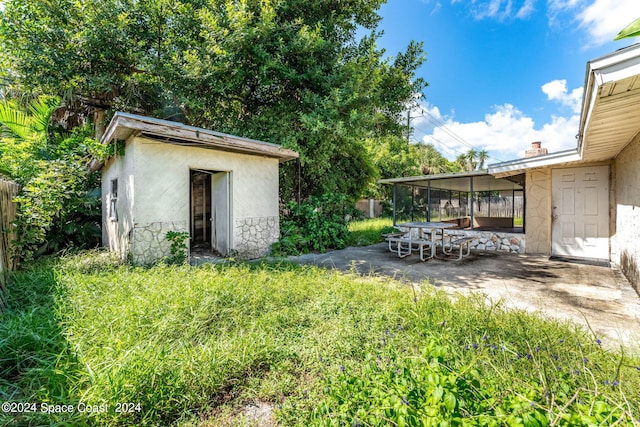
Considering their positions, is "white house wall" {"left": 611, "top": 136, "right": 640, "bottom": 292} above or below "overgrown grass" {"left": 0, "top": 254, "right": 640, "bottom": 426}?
above

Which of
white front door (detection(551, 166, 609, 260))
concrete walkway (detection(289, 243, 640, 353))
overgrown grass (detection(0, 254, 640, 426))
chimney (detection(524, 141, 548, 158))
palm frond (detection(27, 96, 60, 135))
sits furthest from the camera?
chimney (detection(524, 141, 548, 158))

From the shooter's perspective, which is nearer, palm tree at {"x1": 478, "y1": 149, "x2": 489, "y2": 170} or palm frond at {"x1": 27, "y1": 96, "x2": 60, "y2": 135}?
palm frond at {"x1": 27, "y1": 96, "x2": 60, "y2": 135}

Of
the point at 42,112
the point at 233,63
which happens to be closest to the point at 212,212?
the point at 233,63

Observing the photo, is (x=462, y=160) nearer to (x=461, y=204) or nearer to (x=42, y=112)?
(x=461, y=204)

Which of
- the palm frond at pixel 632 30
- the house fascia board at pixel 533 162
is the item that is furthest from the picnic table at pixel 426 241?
the palm frond at pixel 632 30

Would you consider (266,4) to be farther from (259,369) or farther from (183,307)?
(259,369)

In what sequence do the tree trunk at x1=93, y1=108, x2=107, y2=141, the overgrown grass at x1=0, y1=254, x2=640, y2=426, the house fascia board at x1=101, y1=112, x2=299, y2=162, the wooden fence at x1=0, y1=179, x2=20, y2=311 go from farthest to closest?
1. the tree trunk at x1=93, y1=108, x2=107, y2=141
2. the house fascia board at x1=101, y1=112, x2=299, y2=162
3. the wooden fence at x1=0, y1=179, x2=20, y2=311
4. the overgrown grass at x1=0, y1=254, x2=640, y2=426

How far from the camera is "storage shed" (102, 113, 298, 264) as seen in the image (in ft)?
17.5

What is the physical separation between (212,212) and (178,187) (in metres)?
1.53

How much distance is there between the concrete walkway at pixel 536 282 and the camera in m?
3.31

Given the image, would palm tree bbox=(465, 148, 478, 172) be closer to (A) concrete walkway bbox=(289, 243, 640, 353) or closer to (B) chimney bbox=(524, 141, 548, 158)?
(B) chimney bbox=(524, 141, 548, 158)

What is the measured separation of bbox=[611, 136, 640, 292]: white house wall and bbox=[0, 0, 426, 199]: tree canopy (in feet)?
17.1

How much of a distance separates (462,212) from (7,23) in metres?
18.7

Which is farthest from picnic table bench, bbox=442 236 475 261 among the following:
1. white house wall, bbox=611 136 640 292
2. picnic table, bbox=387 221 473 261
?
white house wall, bbox=611 136 640 292
